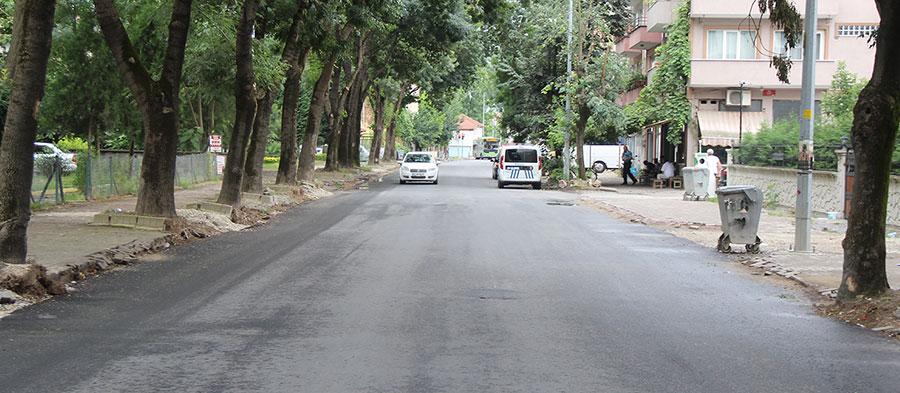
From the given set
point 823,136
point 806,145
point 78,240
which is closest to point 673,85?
point 823,136

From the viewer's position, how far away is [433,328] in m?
8.17

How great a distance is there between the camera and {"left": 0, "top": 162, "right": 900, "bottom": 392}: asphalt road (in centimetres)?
640

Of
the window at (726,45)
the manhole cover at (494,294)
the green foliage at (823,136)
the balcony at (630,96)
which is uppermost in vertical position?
the window at (726,45)

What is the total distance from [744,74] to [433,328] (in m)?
31.5

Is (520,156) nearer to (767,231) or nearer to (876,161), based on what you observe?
(767,231)

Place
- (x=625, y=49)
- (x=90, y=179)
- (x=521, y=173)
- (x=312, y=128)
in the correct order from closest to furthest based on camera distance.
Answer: (x=90, y=179), (x=312, y=128), (x=521, y=173), (x=625, y=49)

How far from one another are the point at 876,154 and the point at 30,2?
32.4 feet

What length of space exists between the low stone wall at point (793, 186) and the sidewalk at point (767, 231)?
36.2 inches

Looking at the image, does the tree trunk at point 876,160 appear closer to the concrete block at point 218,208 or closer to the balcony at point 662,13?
the concrete block at point 218,208

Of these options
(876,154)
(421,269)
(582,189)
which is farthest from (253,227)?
(582,189)

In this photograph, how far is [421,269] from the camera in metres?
12.2

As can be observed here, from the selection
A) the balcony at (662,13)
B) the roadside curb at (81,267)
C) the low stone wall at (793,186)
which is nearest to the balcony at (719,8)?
the balcony at (662,13)

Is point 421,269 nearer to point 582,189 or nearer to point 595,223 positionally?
point 595,223

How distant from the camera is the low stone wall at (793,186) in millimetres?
18938
